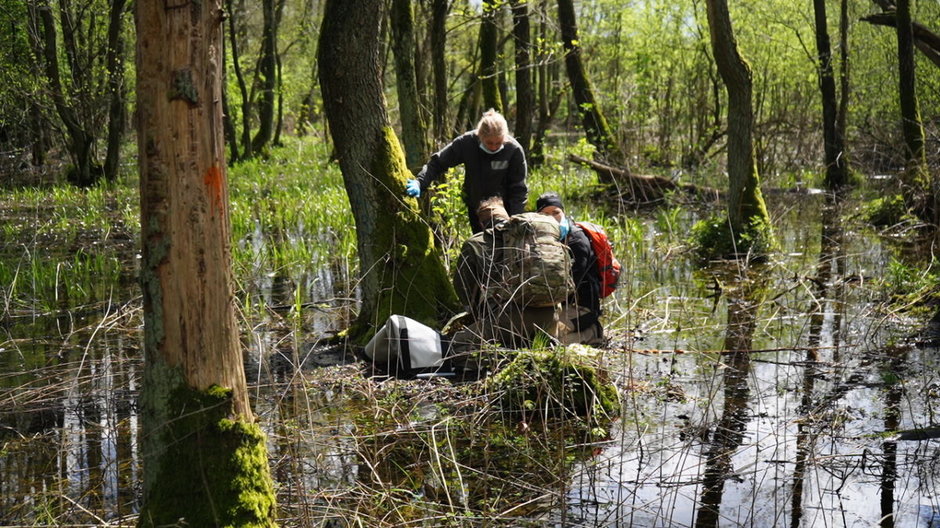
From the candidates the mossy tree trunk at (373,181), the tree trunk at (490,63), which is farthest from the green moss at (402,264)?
the tree trunk at (490,63)

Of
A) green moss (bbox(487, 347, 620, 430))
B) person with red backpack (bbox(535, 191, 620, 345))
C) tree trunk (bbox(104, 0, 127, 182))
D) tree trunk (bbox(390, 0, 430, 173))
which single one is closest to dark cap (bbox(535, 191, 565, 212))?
person with red backpack (bbox(535, 191, 620, 345))

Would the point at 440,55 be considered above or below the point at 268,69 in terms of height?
below

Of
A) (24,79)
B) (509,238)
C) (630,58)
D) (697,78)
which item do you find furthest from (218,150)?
(697,78)

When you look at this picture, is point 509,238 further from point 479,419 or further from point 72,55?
point 72,55

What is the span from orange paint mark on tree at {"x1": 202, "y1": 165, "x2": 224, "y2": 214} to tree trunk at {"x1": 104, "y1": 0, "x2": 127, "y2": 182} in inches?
589

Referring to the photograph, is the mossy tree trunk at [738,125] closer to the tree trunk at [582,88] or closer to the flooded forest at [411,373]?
the flooded forest at [411,373]

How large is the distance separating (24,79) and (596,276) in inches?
579

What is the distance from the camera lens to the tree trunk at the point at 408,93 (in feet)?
30.6

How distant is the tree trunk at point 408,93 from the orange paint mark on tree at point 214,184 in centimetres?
600

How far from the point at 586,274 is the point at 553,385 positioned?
1454 mm

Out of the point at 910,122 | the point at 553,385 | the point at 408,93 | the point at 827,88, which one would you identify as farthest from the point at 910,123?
the point at 553,385

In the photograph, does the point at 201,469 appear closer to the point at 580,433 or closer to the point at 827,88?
the point at 580,433

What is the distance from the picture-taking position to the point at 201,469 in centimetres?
322

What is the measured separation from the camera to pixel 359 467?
4840 mm
